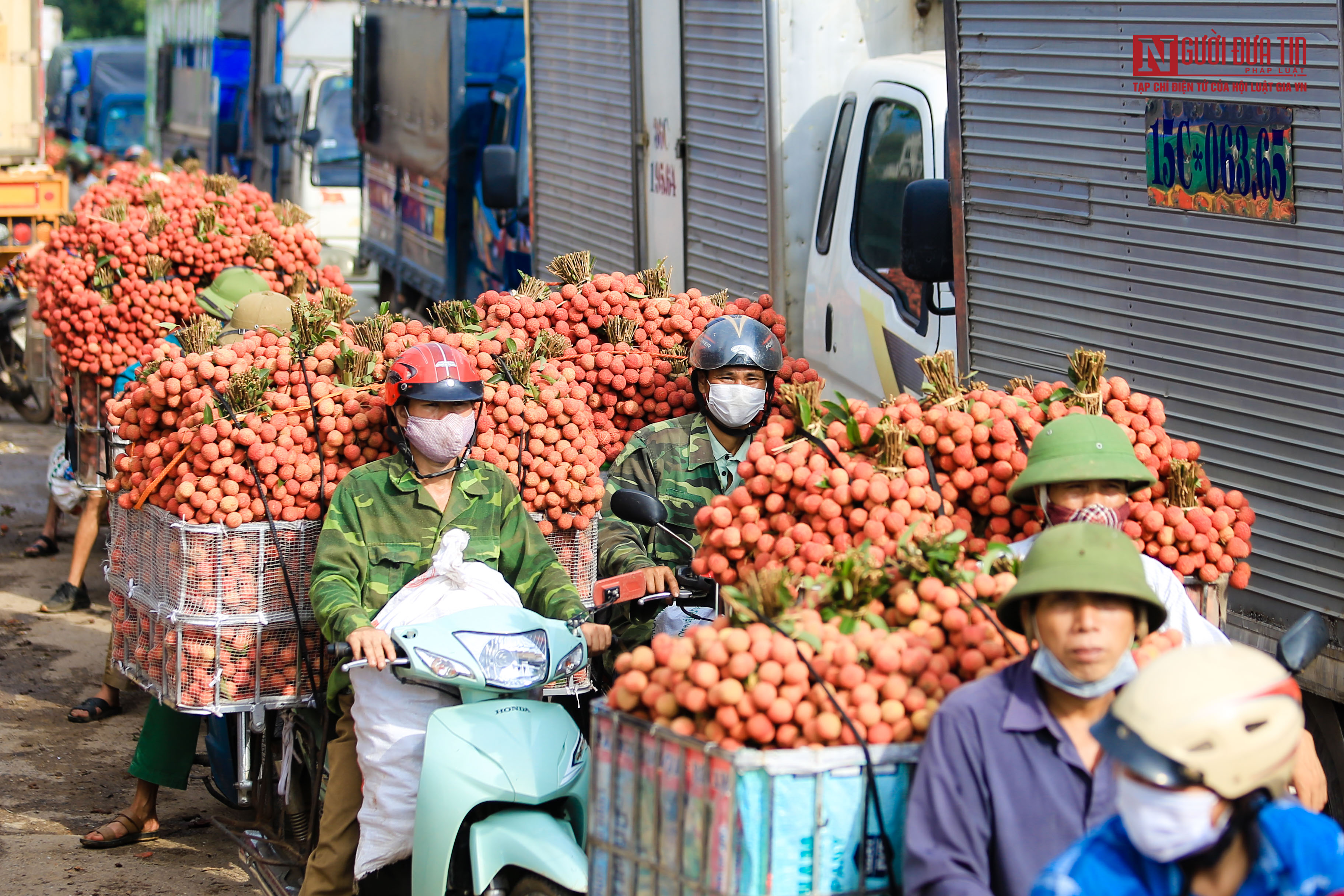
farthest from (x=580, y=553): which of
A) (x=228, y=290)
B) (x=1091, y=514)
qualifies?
(x=228, y=290)

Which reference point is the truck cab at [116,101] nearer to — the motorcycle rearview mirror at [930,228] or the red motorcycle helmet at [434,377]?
the motorcycle rearview mirror at [930,228]

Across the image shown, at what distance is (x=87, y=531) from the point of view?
29.0ft

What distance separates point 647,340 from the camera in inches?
245

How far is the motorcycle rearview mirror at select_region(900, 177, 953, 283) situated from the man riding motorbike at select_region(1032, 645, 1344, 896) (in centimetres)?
381

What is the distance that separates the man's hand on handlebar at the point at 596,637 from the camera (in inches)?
176

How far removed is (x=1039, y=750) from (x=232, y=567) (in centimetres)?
285

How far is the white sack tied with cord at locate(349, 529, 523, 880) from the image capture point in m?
4.30

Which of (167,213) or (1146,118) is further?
(167,213)

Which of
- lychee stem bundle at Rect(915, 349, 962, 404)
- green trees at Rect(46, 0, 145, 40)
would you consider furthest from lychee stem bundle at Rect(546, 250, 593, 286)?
green trees at Rect(46, 0, 145, 40)

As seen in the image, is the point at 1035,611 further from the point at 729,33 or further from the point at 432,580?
the point at 729,33

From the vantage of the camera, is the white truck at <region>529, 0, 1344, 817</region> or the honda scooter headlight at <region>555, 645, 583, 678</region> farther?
the white truck at <region>529, 0, 1344, 817</region>

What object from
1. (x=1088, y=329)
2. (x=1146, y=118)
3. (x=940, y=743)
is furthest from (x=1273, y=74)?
(x=940, y=743)

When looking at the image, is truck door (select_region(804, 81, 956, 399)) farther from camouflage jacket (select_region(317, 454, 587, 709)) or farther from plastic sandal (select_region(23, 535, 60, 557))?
plastic sandal (select_region(23, 535, 60, 557))

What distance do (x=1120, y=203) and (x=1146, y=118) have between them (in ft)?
0.97
